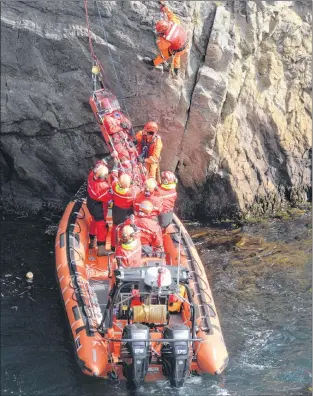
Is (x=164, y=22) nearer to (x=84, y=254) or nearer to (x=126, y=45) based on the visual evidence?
(x=126, y=45)

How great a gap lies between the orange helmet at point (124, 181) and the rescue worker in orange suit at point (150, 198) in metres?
0.24

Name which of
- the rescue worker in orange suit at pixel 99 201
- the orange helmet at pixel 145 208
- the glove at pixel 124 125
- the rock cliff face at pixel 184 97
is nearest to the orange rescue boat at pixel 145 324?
the orange helmet at pixel 145 208

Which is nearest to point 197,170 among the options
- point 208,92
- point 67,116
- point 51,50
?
point 208,92

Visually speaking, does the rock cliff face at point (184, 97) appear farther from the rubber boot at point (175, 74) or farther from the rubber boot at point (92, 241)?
the rubber boot at point (92, 241)

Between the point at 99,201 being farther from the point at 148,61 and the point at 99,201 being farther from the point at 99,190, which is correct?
the point at 148,61

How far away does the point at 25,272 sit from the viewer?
11773 millimetres

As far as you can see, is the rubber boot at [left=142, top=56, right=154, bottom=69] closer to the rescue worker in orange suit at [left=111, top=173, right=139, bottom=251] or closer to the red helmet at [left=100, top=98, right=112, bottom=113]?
the red helmet at [left=100, top=98, right=112, bottom=113]

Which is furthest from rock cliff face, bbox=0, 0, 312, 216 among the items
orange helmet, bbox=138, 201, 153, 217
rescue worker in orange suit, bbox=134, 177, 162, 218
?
orange helmet, bbox=138, 201, 153, 217

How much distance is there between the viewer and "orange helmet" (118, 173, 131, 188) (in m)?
10.8

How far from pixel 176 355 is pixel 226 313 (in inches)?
94.7

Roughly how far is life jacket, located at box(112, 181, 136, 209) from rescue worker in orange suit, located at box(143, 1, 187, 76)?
256 centimetres

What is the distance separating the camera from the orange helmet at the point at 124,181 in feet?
35.5

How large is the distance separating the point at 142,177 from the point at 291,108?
3767 mm

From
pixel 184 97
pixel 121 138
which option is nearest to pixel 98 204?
pixel 121 138
